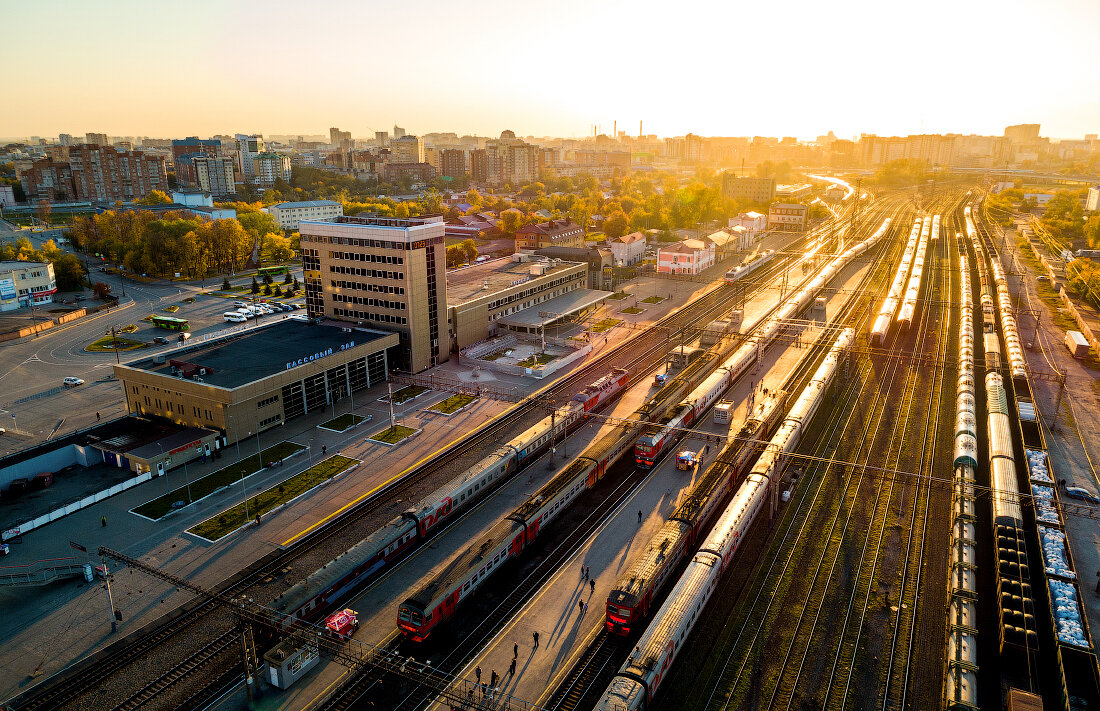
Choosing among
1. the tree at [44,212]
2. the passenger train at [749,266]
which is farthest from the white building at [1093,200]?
the tree at [44,212]

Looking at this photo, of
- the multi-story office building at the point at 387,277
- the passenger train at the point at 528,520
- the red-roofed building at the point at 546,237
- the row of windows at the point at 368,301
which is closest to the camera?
the passenger train at the point at 528,520

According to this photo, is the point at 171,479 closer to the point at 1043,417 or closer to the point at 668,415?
the point at 668,415

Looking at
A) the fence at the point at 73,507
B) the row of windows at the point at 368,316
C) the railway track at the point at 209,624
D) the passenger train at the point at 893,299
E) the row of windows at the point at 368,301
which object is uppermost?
the row of windows at the point at 368,301

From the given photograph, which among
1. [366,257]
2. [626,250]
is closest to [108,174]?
[626,250]

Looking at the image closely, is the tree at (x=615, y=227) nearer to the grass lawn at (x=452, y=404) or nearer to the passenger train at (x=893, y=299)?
the passenger train at (x=893, y=299)

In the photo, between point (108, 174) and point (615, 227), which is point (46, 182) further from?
point (615, 227)

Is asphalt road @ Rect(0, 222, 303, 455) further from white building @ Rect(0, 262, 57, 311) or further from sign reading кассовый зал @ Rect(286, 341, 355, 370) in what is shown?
sign reading кассовый зал @ Rect(286, 341, 355, 370)

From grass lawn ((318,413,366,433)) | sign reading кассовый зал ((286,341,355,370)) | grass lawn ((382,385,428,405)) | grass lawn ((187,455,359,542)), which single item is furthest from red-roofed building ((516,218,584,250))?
grass lawn ((187,455,359,542))
